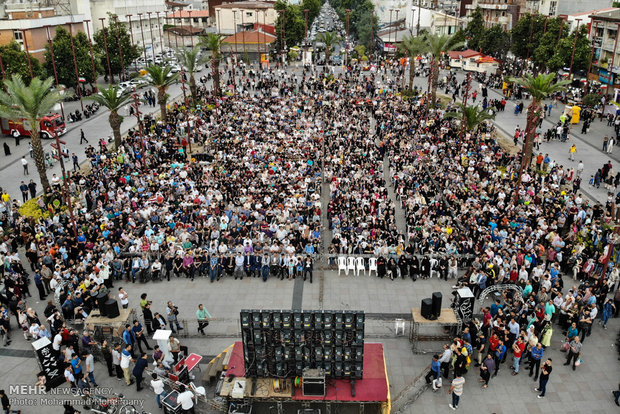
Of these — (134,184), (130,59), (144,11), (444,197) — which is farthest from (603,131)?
(144,11)

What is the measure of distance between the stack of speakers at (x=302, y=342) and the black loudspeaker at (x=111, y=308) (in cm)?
534

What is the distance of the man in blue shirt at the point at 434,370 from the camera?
14930 mm

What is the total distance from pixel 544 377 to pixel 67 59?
2168 inches

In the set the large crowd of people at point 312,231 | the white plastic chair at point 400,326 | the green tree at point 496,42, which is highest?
the green tree at point 496,42

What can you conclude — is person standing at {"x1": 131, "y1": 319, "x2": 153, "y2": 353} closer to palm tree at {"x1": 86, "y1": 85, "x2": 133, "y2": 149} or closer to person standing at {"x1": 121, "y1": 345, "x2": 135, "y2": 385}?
person standing at {"x1": 121, "y1": 345, "x2": 135, "y2": 385}

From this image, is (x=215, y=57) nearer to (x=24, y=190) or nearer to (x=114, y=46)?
(x=114, y=46)

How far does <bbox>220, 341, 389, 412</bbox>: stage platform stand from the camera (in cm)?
1389

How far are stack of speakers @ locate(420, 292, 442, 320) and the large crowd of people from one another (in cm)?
124

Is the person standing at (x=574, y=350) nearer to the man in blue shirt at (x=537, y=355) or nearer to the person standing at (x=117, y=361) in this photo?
the man in blue shirt at (x=537, y=355)

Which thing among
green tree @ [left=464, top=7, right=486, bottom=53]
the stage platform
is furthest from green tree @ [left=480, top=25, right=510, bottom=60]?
the stage platform

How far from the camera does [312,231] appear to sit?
23000 millimetres

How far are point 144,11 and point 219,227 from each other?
86060mm

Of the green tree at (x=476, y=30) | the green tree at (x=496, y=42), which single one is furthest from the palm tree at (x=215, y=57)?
the green tree at (x=476, y=30)

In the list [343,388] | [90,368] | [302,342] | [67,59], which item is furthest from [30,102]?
[67,59]
